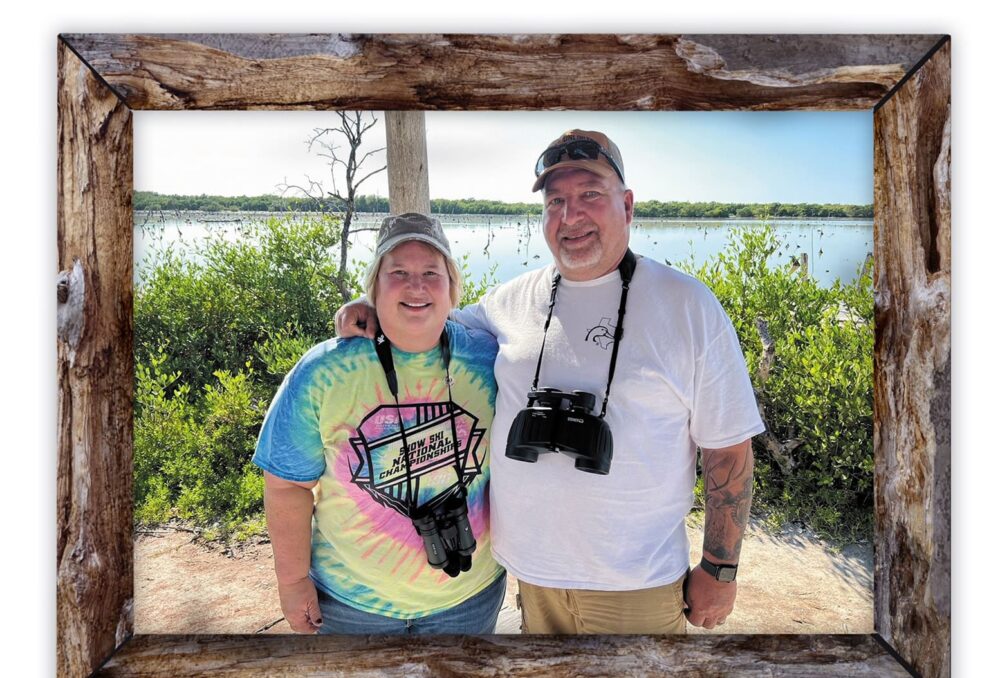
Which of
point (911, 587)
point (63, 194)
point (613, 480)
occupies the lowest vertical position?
point (911, 587)

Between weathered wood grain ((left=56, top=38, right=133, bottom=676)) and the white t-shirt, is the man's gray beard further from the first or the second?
weathered wood grain ((left=56, top=38, right=133, bottom=676))

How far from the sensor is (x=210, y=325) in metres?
2.27

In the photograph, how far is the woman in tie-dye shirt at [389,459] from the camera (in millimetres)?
1747

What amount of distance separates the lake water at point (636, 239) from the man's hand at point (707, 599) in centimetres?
96

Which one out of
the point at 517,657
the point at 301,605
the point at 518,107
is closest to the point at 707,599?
the point at 517,657

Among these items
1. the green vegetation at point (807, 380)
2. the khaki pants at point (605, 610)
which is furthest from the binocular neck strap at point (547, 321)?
the khaki pants at point (605, 610)

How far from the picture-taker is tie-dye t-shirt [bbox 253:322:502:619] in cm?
175

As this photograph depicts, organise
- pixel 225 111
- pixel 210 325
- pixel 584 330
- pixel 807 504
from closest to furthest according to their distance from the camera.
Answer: pixel 584 330 → pixel 225 111 → pixel 807 504 → pixel 210 325

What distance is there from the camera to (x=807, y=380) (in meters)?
2.13

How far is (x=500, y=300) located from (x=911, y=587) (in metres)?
1.45

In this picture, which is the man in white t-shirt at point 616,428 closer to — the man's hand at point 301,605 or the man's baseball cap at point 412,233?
the man's baseball cap at point 412,233

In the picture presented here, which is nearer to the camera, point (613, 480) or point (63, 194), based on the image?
point (613, 480)

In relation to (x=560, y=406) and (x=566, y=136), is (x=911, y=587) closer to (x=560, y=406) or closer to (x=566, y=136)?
(x=560, y=406)

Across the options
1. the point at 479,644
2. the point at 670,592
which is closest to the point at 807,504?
the point at 670,592
